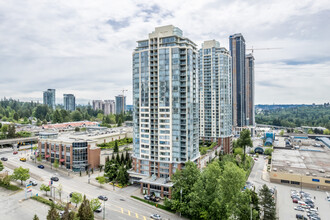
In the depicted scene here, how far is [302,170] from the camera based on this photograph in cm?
7450

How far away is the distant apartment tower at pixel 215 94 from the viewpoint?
10150cm

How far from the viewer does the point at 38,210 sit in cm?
4694

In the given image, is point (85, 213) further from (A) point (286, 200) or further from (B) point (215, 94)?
(B) point (215, 94)

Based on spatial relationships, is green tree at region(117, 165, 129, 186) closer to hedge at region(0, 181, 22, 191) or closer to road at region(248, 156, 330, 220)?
hedge at region(0, 181, 22, 191)

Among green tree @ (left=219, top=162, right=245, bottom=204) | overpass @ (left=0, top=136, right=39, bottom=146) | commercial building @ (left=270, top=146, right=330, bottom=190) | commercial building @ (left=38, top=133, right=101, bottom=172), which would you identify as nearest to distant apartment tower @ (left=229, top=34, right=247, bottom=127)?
commercial building @ (left=270, top=146, right=330, bottom=190)

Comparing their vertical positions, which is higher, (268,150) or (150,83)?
(150,83)

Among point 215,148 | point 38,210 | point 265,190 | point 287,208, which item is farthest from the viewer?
point 215,148

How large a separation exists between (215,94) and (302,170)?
4529 centimetres

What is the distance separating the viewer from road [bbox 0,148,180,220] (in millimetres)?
46812

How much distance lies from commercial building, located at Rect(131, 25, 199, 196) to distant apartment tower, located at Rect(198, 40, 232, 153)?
140ft

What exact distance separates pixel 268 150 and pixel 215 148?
114 ft

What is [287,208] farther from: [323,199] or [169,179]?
[169,179]

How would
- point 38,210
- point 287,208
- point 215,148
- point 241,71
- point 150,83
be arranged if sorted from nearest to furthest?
point 38,210 < point 287,208 < point 150,83 < point 215,148 < point 241,71

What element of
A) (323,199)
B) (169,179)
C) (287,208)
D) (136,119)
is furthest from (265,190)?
(136,119)
